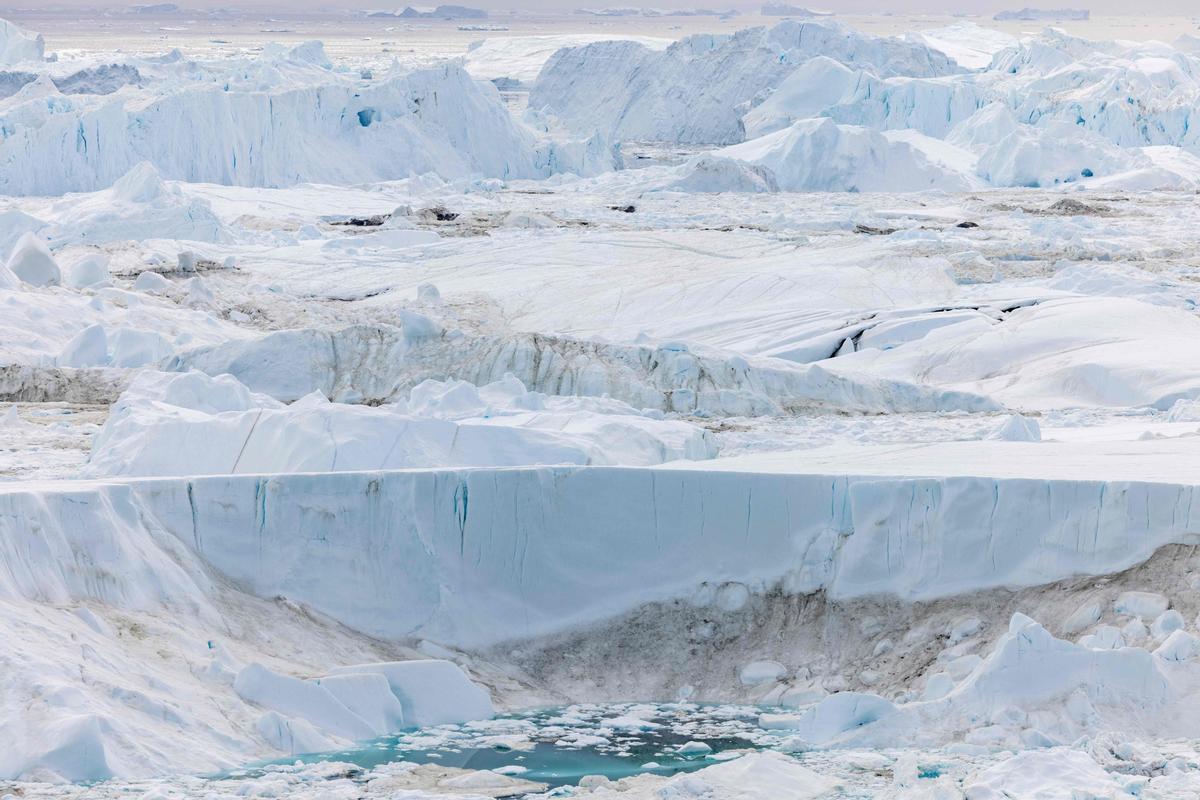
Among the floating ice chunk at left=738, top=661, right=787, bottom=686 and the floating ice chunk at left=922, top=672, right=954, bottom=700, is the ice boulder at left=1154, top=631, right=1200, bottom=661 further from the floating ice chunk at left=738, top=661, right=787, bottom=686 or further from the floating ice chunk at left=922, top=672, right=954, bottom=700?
the floating ice chunk at left=738, top=661, right=787, bottom=686

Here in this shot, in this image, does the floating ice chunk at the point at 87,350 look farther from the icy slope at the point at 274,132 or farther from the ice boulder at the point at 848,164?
the ice boulder at the point at 848,164

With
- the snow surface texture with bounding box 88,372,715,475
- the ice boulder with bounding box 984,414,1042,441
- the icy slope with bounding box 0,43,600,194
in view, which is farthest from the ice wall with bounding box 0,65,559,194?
the ice boulder with bounding box 984,414,1042,441

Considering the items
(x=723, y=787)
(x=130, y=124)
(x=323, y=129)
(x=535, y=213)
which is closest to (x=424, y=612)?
(x=723, y=787)

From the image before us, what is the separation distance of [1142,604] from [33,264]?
11987 millimetres

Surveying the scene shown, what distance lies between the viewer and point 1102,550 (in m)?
6.00

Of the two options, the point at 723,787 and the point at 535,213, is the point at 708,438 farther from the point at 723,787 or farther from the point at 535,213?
the point at 535,213

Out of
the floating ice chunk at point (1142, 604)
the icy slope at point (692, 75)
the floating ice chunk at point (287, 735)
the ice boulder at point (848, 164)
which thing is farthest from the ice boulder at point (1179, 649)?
the icy slope at point (692, 75)

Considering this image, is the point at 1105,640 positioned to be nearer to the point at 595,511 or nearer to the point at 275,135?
the point at 595,511

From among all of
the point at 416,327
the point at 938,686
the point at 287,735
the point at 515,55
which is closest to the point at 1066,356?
the point at 416,327

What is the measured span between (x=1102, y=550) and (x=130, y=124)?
22441 mm

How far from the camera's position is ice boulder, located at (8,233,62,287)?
1434cm

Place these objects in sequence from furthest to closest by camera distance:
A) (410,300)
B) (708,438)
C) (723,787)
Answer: (410,300) < (708,438) < (723,787)

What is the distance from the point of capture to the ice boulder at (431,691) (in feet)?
18.4

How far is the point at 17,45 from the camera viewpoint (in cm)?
4212
